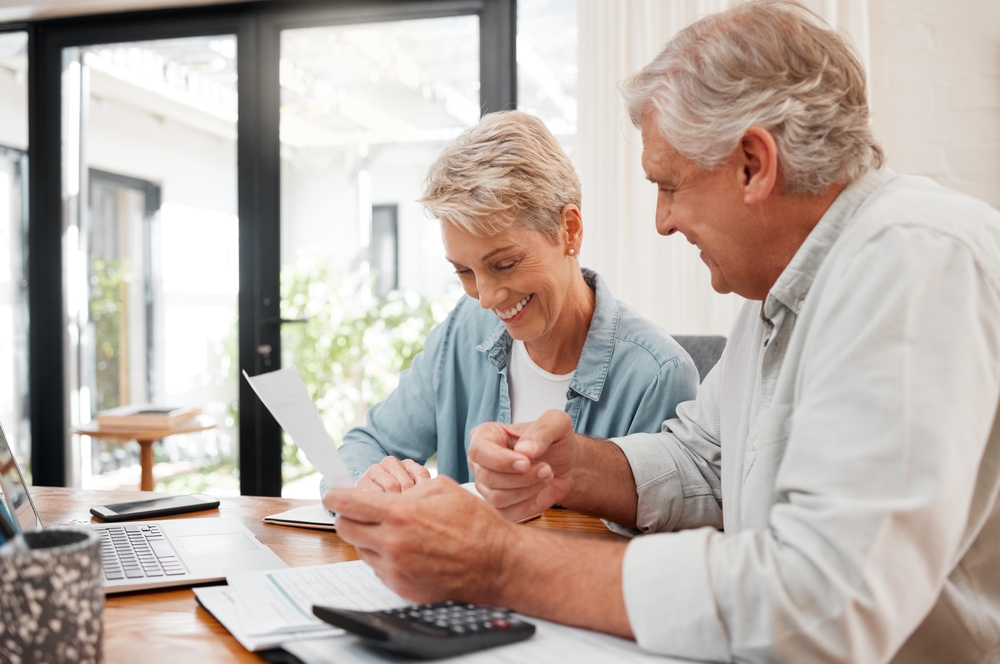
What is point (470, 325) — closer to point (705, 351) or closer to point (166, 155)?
point (705, 351)

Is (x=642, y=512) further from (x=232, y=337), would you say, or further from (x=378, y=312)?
(x=232, y=337)

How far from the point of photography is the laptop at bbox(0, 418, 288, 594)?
942 mm

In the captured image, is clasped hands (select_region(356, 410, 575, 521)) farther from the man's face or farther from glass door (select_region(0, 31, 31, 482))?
glass door (select_region(0, 31, 31, 482))

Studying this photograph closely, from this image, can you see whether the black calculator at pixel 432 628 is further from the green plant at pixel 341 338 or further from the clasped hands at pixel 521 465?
the green plant at pixel 341 338

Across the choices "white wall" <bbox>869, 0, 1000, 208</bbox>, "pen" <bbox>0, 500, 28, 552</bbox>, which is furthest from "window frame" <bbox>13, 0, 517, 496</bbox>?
"pen" <bbox>0, 500, 28, 552</bbox>

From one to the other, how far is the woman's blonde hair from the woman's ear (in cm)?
2

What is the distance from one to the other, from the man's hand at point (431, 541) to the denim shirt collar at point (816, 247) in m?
0.40

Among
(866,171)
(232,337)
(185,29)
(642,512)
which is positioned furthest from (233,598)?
(185,29)

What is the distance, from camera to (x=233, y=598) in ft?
2.75

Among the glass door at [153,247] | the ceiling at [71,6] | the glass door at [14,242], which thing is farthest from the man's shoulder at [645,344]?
the glass door at [14,242]

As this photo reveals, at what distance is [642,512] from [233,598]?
593 mm

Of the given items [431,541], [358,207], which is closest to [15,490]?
[431,541]

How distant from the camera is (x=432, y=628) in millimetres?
692

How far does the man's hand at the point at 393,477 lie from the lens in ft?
4.06
